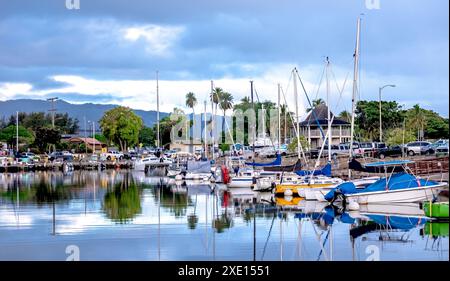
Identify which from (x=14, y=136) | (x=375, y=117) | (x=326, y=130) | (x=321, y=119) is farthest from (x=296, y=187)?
(x=14, y=136)

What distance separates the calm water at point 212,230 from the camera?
103 feet

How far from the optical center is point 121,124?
160 m

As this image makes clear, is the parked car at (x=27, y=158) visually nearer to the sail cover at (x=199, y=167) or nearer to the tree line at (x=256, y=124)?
the tree line at (x=256, y=124)

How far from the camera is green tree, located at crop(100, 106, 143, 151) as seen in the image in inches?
6324

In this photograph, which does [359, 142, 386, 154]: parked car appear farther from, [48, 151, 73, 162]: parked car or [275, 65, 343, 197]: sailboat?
[48, 151, 73, 162]: parked car

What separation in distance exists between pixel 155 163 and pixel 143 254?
91.4m

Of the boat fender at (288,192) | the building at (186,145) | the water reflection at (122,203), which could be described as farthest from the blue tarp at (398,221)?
the building at (186,145)

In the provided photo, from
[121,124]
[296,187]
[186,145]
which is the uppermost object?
[121,124]

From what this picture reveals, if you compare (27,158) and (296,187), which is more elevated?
(27,158)

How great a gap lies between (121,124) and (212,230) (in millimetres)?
122912

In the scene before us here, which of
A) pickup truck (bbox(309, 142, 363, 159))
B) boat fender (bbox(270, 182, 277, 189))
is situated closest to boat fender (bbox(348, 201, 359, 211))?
boat fender (bbox(270, 182, 277, 189))

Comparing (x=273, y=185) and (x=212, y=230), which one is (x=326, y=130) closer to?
(x=273, y=185)

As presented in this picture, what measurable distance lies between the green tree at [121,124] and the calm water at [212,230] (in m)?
101

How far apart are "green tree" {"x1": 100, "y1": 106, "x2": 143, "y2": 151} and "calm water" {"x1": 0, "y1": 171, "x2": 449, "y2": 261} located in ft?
332
